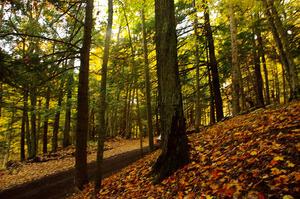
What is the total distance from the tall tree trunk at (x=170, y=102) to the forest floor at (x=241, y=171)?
33 cm

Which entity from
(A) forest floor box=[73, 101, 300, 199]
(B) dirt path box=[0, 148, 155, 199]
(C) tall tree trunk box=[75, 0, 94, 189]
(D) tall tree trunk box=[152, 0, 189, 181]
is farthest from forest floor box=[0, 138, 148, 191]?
(D) tall tree trunk box=[152, 0, 189, 181]

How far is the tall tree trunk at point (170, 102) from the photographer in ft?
20.2

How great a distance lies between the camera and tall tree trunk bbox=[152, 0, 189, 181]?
6172 millimetres

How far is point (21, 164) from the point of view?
1762 centimetres

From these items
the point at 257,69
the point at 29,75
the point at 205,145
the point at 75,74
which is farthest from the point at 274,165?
the point at 75,74

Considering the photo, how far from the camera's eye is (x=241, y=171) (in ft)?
14.9

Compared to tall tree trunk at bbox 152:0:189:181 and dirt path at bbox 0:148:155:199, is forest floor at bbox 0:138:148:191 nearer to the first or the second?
dirt path at bbox 0:148:155:199

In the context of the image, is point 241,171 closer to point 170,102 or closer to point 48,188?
Result: point 170,102

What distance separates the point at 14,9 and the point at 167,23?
575 cm

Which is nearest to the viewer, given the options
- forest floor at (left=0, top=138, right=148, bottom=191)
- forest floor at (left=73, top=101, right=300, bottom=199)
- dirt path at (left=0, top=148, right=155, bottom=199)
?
forest floor at (left=73, top=101, right=300, bottom=199)

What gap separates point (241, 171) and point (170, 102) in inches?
87.8

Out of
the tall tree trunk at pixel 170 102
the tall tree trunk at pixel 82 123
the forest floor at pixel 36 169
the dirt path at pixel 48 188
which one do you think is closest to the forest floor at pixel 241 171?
the tall tree trunk at pixel 170 102

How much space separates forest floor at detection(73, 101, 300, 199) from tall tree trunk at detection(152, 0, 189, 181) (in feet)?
1.07

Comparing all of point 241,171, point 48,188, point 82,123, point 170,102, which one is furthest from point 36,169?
point 241,171
